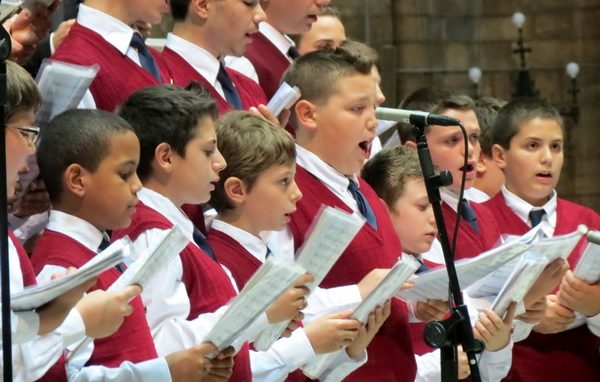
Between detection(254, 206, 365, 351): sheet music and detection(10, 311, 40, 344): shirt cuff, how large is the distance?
0.88 metres

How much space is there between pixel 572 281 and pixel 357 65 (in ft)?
3.40

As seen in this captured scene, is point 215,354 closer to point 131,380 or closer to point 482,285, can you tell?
point 131,380

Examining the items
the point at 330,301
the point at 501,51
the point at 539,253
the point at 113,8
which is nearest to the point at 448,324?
A: the point at 330,301

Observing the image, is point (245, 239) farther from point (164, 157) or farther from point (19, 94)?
point (19, 94)

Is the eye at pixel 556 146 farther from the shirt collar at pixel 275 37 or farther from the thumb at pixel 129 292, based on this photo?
the thumb at pixel 129 292

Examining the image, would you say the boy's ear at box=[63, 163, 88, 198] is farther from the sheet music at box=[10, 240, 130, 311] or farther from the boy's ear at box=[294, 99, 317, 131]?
the boy's ear at box=[294, 99, 317, 131]

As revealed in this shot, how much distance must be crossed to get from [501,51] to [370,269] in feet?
24.5

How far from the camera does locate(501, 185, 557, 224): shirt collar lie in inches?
218

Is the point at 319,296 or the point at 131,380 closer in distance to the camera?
the point at 131,380

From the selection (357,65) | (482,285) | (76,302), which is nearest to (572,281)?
(482,285)

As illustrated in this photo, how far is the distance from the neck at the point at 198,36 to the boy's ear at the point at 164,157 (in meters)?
0.90

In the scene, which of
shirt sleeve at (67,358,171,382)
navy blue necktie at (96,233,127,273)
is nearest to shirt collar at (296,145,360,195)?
navy blue necktie at (96,233,127,273)

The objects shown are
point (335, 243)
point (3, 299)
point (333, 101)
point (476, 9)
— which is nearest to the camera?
point (3, 299)

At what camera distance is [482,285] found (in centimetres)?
481
